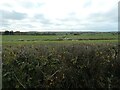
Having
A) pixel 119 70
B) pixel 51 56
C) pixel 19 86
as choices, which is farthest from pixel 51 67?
pixel 119 70

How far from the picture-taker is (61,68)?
8320 mm

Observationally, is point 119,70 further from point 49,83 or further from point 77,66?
point 49,83

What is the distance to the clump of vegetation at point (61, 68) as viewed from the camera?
8.25m

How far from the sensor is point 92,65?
8469 mm

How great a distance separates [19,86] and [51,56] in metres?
1.29

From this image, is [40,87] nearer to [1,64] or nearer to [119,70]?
[1,64]

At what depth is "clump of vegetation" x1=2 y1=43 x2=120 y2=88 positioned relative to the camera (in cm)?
825

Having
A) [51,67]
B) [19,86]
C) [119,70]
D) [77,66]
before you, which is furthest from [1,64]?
[119,70]

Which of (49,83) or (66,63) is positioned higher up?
(66,63)

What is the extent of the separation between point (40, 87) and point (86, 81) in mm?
1344

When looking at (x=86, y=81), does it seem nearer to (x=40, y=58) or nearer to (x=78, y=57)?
(x=78, y=57)

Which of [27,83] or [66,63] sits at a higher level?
[66,63]

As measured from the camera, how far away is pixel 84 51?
8.68 metres

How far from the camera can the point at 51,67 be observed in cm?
836
